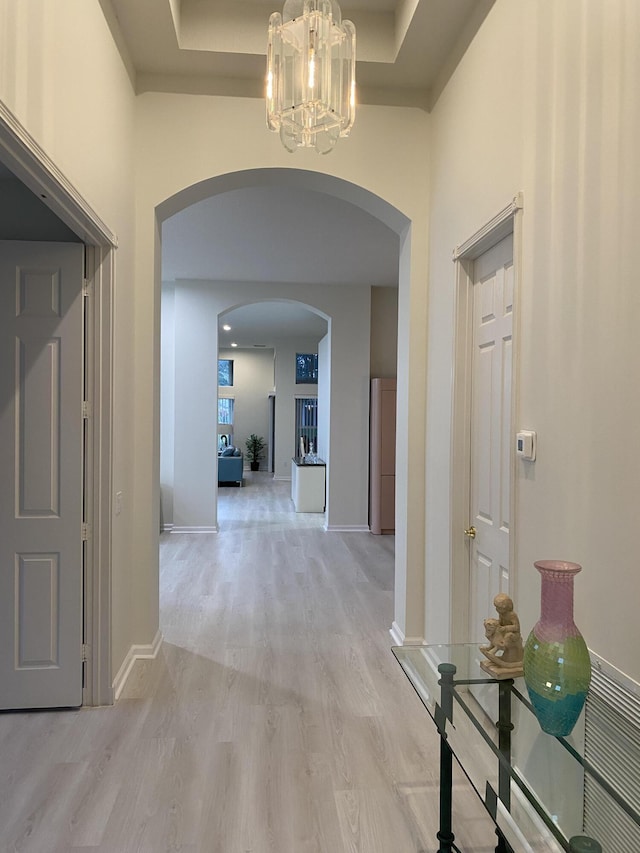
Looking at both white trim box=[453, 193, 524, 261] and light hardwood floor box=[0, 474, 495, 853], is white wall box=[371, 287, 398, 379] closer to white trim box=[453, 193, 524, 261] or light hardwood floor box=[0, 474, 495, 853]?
light hardwood floor box=[0, 474, 495, 853]

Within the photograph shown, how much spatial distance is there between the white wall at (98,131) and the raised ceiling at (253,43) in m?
0.19

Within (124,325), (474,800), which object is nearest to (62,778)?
(474,800)

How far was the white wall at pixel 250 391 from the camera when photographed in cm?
1524

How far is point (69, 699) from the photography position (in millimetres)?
2787

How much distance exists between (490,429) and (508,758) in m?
1.50

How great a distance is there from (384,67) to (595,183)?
1.98 meters

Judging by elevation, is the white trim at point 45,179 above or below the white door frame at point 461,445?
above

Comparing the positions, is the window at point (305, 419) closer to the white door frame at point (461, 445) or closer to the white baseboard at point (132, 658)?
the white baseboard at point (132, 658)

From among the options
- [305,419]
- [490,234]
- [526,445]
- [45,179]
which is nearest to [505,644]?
[526,445]

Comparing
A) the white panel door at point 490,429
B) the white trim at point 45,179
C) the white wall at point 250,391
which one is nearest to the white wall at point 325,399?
the white panel door at point 490,429

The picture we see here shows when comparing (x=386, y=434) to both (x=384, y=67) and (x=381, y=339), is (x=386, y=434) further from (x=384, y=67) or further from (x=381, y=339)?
(x=384, y=67)

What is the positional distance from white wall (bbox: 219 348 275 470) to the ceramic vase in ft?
45.7

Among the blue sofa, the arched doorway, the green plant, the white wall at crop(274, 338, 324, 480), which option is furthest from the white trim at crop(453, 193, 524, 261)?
the green plant

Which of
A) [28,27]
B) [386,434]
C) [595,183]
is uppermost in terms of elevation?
[28,27]
